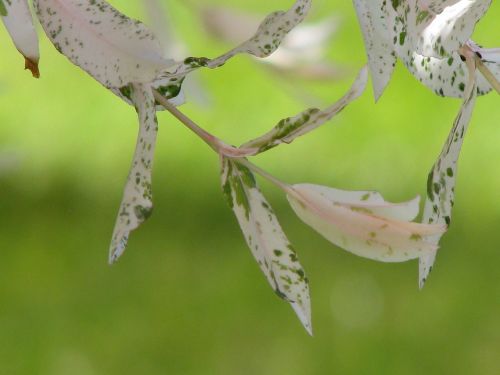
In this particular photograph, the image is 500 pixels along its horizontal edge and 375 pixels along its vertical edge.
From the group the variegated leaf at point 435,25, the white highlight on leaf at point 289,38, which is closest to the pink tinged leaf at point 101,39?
the variegated leaf at point 435,25

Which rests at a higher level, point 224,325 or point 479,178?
point 224,325

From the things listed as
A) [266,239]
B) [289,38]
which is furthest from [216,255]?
[266,239]

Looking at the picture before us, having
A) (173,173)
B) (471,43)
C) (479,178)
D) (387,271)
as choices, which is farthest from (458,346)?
(471,43)

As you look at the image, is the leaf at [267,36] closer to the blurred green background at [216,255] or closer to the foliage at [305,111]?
the foliage at [305,111]

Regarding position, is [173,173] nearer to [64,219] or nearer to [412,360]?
[64,219]

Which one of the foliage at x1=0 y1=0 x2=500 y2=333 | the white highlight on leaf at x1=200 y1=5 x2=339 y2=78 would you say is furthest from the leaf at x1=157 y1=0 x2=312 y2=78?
the white highlight on leaf at x1=200 y1=5 x2=339 y2=78

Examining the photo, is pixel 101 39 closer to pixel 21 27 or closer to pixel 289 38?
pixel 21 27
